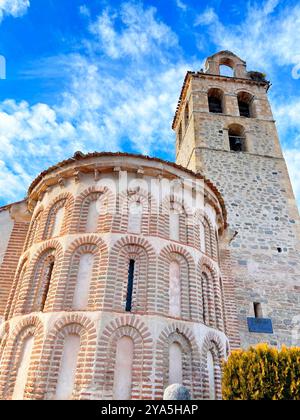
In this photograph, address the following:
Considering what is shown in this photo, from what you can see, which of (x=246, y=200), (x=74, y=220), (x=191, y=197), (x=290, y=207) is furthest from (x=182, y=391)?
(x=290, y=207)

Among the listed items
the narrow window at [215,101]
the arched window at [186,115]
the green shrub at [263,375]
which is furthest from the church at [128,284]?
the narrow window at [215,101]

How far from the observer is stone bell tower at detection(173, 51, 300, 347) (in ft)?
35.7

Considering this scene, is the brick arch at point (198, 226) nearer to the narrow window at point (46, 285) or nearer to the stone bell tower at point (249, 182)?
the stone bell tower at point (249, 182)

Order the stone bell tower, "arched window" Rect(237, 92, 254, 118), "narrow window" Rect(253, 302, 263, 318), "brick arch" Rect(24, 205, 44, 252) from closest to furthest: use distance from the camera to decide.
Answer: "brick arch" Rect(24, 205, 44, 252) → "narrow window" Rect(253, 302, 263, 318) → the stone bell tower → "arched window" Rect(237, 92, 254, 118)

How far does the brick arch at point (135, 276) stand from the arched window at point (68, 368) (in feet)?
3.02

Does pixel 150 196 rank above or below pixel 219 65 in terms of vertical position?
below

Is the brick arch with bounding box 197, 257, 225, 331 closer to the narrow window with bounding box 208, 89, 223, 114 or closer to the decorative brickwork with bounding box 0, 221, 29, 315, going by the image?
the decorative brickwork with bounding box 0, 221, 29, 315

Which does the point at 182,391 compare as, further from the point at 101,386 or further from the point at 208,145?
the point at 208,145

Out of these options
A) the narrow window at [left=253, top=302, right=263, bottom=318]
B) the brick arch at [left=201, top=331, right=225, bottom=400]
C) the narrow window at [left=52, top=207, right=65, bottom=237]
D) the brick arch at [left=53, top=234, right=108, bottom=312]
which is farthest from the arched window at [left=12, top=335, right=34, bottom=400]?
the narrow window at [left=253, top=302, right=263, bottom=318]

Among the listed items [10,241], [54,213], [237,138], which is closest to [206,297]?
[54,213]

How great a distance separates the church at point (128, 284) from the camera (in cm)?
588

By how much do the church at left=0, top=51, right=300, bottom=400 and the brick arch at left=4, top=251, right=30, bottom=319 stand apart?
0.05m

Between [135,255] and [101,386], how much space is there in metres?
2.69
